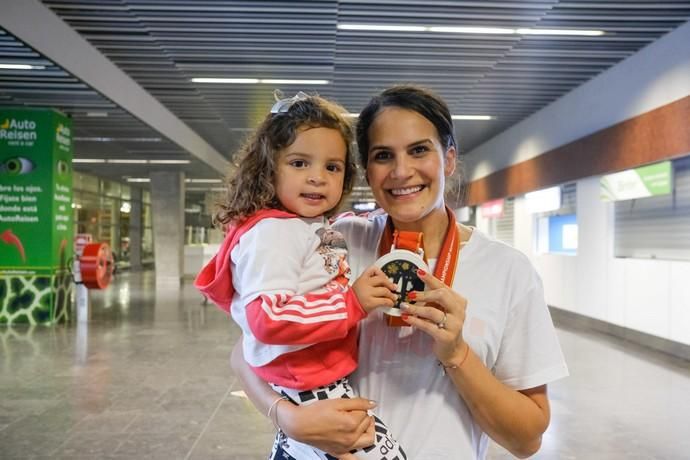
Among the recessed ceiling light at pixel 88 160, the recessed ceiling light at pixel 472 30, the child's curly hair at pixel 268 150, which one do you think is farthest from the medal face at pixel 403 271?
the recessed ceiling light at pixel 88 160

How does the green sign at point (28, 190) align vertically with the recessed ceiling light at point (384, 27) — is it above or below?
below

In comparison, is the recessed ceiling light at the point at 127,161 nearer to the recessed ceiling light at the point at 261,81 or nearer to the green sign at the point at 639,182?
the recessed ceiling light at the point at 261,81

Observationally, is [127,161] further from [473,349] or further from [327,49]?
[473,349]

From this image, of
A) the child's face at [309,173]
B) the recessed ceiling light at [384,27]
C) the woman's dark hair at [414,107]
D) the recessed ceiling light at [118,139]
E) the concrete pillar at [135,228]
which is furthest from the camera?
the concrete pillar at [135,228]

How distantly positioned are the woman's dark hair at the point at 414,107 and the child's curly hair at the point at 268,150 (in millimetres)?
120

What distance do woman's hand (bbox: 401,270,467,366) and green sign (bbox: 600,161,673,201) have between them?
7.52 m

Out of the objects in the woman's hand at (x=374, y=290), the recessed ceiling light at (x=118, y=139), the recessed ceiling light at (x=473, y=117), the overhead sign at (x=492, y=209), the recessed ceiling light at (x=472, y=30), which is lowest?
the woman's hand at (x=374, y=290)

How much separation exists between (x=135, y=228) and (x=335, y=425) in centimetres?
2831

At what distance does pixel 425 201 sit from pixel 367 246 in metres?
0.22

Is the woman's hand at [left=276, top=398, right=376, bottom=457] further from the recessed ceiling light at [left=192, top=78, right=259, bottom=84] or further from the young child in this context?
the recessed ceiling light at [left=192, top=78, right=259, bottom=84]

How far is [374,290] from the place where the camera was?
1.19m

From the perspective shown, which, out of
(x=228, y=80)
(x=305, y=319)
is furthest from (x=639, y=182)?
(x=305, y=319)

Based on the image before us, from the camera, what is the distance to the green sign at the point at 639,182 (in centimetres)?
768

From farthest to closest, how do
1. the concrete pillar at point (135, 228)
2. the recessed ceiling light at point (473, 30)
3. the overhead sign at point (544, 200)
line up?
the concrete pillar at point (135, 228)
the overhead sign at point (544, 200)
the recessed ceiling light at point (473, 30)
